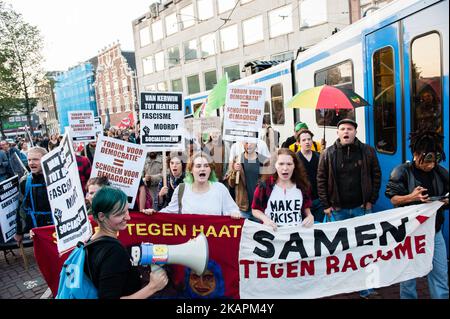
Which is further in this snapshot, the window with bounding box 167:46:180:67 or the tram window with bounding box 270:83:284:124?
the window with bounding box 167:46:180:67

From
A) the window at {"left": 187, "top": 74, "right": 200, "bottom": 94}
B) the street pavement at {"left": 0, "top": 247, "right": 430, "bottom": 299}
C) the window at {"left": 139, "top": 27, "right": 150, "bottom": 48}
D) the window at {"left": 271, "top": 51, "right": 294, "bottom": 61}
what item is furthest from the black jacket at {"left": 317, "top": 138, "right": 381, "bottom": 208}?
the window at {"left": 139, "top": 27, "right": 150, "bottom": 48}

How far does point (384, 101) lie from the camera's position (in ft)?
15.7

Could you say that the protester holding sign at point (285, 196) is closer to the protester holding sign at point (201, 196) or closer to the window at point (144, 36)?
the protester holding sign at point (201, 196)

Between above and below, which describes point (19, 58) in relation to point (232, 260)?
above

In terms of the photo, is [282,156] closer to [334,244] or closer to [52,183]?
[334,244]

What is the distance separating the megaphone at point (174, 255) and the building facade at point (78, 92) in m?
58.6

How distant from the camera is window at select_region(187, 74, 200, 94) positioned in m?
34.2

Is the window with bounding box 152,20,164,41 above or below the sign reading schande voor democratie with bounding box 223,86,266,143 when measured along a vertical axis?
above

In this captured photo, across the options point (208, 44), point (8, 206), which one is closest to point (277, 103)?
point (8, 206)

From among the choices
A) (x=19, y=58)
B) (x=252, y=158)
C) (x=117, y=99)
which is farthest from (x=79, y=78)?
(x=252, y=158)

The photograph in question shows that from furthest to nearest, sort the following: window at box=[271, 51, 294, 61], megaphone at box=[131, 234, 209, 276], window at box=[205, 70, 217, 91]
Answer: window at box=[205, 70, 217, 91]
window at box=[271, 51, 294, 61]
megaphone at box=[131, 234, 209, 276]

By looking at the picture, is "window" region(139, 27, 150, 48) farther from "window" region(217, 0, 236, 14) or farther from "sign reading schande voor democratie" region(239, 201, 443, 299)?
"sign reading schande voor democratie" region(239, 201, 443, 299)

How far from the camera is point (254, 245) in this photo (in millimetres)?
3529

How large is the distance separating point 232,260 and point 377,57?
3458 mm
